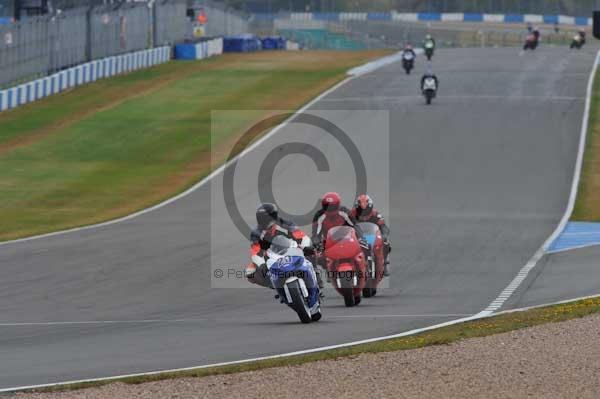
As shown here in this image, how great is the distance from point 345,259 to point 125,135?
28914 millimetres

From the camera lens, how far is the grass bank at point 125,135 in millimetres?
33438

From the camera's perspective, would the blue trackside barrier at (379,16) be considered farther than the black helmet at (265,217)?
Yes

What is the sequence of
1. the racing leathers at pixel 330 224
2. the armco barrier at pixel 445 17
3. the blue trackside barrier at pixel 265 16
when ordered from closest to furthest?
the racing leathers at pixel 330 224 < the armco barrier at pixel 445 17 < the blue trackside barrier at pixel 265 16

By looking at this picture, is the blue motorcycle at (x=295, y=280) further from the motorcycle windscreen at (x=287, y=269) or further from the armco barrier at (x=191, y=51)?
the armco barrier at (x=191, y=51)

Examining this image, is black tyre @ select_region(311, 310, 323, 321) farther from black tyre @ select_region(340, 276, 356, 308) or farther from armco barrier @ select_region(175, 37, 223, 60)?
armco barrier @ select_region(175, 37, 223, 60)

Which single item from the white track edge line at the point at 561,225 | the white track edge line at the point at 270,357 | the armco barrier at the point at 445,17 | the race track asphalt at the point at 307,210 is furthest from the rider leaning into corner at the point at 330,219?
the armco barrier at the point at 445,17

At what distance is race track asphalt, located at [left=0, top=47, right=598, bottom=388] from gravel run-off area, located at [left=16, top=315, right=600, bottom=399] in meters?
1.14

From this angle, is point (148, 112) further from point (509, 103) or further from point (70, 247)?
point (70, 247)

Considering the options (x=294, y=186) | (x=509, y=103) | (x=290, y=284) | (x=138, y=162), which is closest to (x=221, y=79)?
(x=509, y=103)

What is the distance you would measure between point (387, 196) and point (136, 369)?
19606mm

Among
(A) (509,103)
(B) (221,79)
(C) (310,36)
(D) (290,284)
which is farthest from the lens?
(C) (310,36)

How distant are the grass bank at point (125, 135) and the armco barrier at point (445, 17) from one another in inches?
1885

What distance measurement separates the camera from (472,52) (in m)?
75.1

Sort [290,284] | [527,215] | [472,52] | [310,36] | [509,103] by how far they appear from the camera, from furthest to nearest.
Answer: [310,36], [472,52], [509,103], [527,215], [290,284]
